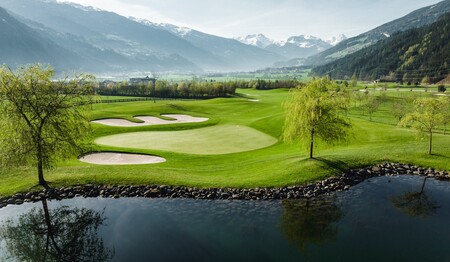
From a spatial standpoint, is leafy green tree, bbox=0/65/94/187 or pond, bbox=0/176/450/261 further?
leafy green tree, bbox=0/65/94/187

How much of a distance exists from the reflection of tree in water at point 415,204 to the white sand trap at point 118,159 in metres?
29.8

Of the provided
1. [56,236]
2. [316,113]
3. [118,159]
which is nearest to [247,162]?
[316,113]

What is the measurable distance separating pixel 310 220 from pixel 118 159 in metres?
29.1

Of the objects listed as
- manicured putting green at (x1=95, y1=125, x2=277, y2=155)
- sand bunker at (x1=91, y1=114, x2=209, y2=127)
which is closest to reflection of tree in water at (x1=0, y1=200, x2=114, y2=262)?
manicured putting green at (x1=95, y1=125, x2=277, y2=155)

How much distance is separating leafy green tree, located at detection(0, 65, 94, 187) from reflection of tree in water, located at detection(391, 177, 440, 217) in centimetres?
3341

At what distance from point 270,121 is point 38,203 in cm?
5043

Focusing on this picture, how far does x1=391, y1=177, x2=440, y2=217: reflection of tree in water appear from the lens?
27.9 metres

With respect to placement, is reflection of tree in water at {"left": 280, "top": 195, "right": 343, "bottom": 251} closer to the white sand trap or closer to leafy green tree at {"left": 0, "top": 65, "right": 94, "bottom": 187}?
the white sand trap

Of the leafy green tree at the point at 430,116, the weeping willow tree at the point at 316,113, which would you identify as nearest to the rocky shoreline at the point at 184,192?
the weeping willow tree at the point at 316,113

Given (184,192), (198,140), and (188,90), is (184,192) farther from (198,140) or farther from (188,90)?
(188,90)

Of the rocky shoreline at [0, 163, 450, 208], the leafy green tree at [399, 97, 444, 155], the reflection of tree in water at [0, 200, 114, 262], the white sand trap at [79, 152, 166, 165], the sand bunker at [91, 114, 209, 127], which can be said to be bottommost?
the reflection of tree in water at [0, 200, 114, 262]

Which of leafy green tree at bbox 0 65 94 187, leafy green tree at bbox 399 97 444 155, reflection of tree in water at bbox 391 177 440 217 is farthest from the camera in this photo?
leafy green tree at bbox 399 97 444 155

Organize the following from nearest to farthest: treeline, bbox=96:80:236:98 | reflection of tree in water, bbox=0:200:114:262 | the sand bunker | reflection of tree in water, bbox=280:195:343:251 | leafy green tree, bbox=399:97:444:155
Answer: reflection of tree in water, bbox=0:200:114:262 < reflection of tree in water, bbox=280:195:343:251 < leafy green tree, bbox=399:97:444:155 < the sand bunker < treeline, bbox=96:80:236:98

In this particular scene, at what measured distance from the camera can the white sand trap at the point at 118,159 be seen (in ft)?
140
